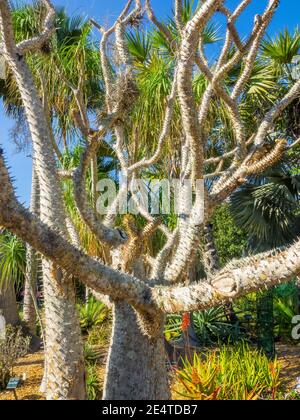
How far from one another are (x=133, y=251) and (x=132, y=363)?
0.73 metres

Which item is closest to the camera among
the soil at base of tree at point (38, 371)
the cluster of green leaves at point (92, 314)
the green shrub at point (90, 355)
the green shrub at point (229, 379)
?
the green shrub at point (229, 379)

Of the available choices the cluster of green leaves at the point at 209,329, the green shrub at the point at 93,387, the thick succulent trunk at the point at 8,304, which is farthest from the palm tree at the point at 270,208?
the thick succulent trunk at the point at 8,304

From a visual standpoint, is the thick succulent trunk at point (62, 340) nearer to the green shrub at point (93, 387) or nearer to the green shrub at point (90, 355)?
the green shrub at point (93, 387)

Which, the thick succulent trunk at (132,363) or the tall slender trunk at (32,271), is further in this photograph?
the tall slender trunk at (32,271)

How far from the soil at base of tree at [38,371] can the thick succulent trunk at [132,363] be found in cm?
252

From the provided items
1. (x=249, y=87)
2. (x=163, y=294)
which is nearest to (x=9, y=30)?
(x=163, y=294)

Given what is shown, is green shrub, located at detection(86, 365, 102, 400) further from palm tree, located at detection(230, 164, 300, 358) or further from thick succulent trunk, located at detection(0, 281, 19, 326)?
palm tree, located at detection(230, 164, 300, 358)

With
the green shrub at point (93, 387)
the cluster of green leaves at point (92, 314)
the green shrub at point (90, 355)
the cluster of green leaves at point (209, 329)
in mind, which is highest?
the cluster of green leaves at point (92, 314)

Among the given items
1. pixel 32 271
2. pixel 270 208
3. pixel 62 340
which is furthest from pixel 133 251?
pixel 32 271

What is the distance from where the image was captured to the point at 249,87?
23.1 ft

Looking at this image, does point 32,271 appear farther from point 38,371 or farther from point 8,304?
point 38,371

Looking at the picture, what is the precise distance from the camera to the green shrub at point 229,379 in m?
4.20
